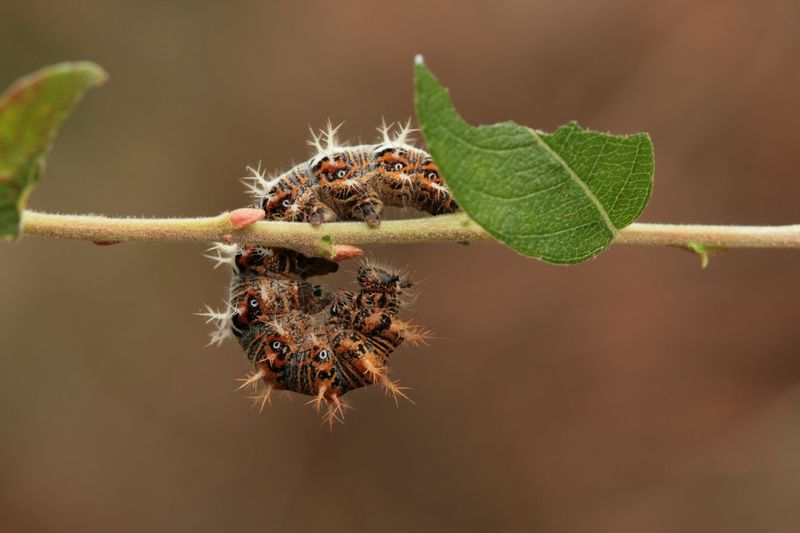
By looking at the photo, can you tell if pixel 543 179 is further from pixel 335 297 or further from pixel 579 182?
pixel 335 297

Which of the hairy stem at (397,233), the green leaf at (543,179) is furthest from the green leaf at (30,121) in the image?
the green leaf at (543,179)

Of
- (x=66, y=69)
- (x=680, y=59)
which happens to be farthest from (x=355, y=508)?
(x=66, y=69)

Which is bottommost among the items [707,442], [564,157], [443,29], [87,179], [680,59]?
[707,442]

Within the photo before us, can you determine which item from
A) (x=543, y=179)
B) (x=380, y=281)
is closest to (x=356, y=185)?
(x=380, y=281)

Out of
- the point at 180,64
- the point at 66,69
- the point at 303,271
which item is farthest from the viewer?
the point at 180,64

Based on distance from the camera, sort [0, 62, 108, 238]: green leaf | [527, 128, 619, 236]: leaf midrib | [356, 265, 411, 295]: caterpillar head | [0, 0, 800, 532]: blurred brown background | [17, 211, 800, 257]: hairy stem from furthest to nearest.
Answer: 1. [0, 0, 800, 532]: blurred brown background
2. [356, 265, 411, 295]: caterpillar head
3. [17, 211, 800, 257]: hairy stem
4. [527, 128, 619, 236]: leaf midrib
5. [0, 62, 108, 238]: green leaf

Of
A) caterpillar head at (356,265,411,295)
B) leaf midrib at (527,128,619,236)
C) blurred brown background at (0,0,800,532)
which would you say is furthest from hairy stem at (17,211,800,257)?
blurred brown background at (0,0,800,532)

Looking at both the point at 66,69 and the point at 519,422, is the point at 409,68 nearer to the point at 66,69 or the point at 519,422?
the point at 519,422

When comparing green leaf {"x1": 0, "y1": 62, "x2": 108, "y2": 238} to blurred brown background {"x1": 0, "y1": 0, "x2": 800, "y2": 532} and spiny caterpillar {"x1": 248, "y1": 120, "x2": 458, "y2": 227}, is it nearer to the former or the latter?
spiny caterpillar {"x1": 248, "y1": 120, "x2": 458, "y2": 227}
